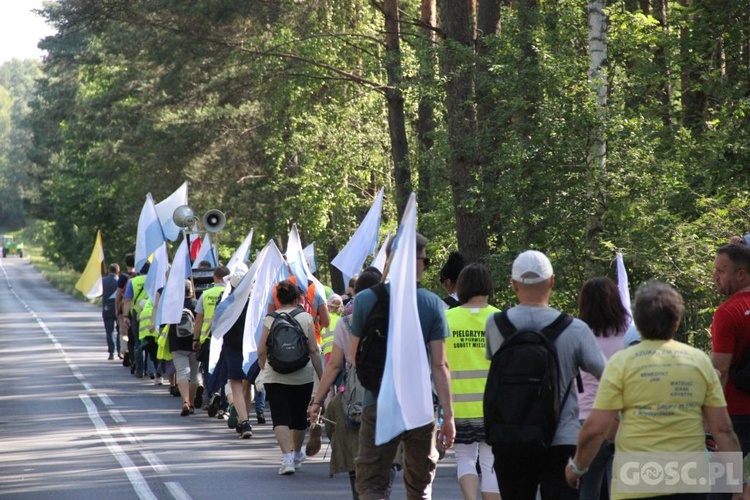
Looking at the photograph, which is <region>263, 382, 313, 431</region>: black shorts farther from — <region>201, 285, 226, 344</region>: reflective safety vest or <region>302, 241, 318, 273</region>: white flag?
<region>302, 241, 318, 273</region>: white flag

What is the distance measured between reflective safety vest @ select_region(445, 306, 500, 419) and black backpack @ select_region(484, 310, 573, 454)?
2.20m

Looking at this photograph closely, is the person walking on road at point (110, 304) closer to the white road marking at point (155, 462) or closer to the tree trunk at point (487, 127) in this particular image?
the tree trunk at point (487, 127)

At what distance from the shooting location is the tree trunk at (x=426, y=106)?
20.1 m

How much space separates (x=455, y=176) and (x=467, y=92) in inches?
48.8

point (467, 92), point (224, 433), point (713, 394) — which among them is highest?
point (467, 92)

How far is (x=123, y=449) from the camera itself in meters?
13.7

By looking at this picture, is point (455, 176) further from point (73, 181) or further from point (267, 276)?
point (73, 181)

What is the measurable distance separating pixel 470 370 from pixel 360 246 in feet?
25.5

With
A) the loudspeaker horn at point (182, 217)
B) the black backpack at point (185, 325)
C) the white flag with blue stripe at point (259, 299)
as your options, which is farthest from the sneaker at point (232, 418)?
the loudspeaker horn at point (182, 217)

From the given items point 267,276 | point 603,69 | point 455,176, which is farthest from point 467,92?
point 267,276

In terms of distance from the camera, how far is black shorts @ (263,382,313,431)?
11.7 meters

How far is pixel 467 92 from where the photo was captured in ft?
63.2

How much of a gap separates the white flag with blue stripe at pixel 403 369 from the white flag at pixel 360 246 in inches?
329

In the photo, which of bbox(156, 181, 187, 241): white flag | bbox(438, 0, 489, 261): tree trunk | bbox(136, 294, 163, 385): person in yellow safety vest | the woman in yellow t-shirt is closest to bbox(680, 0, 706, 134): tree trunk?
bbox(438, 0, 489, 261): tree trunk
